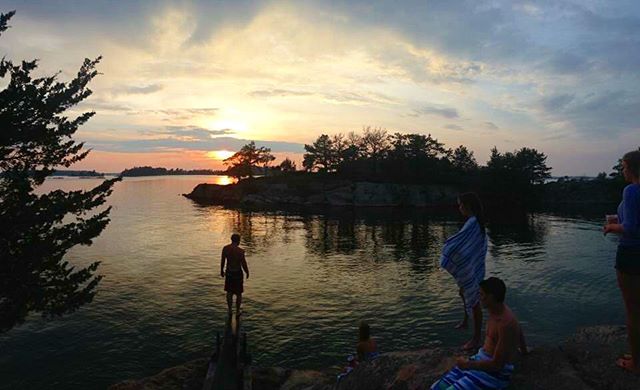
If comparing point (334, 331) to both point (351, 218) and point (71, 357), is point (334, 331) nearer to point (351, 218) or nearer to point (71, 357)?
point (71, 357)

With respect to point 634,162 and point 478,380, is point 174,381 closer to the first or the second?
point 478,380

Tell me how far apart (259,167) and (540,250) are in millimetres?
121454

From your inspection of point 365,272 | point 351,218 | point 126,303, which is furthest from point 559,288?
point 351,218

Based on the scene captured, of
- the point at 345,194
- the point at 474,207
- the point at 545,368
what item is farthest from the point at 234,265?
the point at 345,194

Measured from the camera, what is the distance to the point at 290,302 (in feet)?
88.3

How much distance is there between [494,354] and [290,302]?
2176cm

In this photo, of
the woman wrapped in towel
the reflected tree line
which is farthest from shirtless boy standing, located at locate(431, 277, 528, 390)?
the reflected tree line

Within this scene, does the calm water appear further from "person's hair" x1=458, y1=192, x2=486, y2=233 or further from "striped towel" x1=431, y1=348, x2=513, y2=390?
"striped towel" x1=431, y1=348, x2=513, y2=390

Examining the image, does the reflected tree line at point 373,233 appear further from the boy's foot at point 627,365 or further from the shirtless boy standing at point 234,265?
the boy's foot at point 627,365

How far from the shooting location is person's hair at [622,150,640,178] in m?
6.62

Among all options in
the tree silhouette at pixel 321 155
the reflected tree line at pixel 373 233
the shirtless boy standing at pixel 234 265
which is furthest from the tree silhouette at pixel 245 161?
the shirtless boy standing at pixel 234 265

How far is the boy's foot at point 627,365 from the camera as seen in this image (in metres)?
6.68

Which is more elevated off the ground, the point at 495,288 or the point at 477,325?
the point at 495,288

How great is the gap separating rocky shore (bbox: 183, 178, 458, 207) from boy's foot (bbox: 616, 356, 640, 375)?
106m
